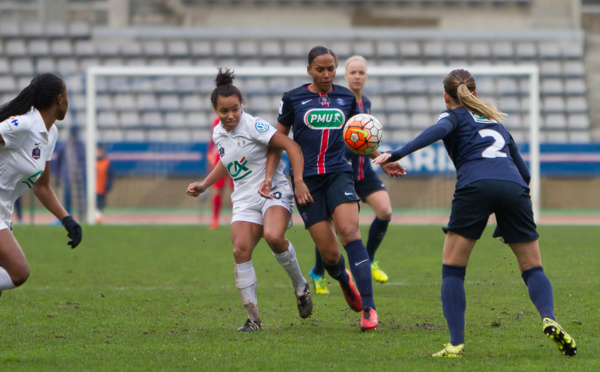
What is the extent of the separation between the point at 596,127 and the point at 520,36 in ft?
11.7

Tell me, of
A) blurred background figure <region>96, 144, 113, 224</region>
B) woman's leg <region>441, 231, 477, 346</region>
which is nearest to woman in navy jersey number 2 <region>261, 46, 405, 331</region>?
woman's leg <region>441, 231, 477, 346</region>

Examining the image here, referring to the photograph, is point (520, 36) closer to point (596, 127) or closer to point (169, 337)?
point (596, 127)

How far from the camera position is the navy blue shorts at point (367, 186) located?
8094 mm

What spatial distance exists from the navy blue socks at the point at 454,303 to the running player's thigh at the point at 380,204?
3337mm

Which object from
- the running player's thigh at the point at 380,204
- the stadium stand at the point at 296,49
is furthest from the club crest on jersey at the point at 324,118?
the stadium stand at the point at 296,49

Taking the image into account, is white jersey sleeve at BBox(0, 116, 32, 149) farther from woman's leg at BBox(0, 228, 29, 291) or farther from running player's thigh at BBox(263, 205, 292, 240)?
running player's thigh at BBox(263, 205, 292, 240)

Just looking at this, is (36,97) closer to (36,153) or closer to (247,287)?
(36,153)

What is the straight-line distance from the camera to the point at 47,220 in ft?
57.9

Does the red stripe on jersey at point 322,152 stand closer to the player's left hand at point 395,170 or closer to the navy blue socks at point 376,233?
the player's left hand at point 395,170

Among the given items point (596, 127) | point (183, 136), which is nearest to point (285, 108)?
point (183, 136)

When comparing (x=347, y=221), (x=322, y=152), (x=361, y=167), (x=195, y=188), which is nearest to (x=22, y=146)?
(x=195, y=188)

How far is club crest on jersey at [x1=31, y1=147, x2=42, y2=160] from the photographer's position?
478cm

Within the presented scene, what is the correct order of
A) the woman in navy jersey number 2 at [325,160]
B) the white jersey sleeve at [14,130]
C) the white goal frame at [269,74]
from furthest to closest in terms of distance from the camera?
1. the white goal frame at [269,74]
2. the woman in navy jersey number 2 at [325,160]
3. the white jersey sleeve at [14,130]

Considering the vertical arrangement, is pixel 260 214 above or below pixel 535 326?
above
